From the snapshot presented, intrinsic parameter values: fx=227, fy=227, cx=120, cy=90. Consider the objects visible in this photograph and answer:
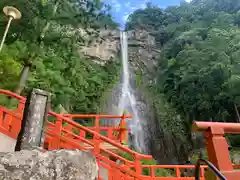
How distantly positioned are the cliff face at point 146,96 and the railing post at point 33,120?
13.5 meters

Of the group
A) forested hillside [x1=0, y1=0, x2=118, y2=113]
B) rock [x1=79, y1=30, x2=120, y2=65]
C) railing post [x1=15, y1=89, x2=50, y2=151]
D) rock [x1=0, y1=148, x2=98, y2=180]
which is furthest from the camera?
rock [x1=79, y1=30, x2=120, y2=65]

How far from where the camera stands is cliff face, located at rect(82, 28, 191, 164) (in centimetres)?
1633

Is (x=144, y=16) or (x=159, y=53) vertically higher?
(x=144, y=16)

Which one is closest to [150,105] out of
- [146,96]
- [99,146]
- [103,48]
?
[146,96]

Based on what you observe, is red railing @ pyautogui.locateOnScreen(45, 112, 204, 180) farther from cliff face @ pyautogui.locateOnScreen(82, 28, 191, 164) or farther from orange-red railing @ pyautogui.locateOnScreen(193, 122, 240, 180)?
cliff face @ pyautogui.locateOnScreen(82, 28, 191, 164)

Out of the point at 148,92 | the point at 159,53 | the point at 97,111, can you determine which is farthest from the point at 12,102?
the point at 159,53

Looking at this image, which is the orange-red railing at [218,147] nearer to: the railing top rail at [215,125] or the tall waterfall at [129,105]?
the railing top rail at [215,125]

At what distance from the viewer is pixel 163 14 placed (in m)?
32.4

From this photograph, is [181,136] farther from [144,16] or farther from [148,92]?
[144,16]

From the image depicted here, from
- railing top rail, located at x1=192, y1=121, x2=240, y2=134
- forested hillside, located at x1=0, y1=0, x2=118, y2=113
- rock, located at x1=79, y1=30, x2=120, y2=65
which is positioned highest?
rock, located at x1=79, y1=30, x2=120, y2=65

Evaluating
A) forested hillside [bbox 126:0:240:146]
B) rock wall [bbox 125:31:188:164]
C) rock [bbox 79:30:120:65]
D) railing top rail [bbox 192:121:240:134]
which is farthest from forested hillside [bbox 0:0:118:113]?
rock [bbox 79:30:120:65]

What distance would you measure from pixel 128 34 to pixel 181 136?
1541cm

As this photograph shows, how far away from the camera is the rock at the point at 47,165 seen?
1.89m

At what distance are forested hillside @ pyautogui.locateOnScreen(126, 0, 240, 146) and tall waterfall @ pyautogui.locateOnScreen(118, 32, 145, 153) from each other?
3.00 meters
